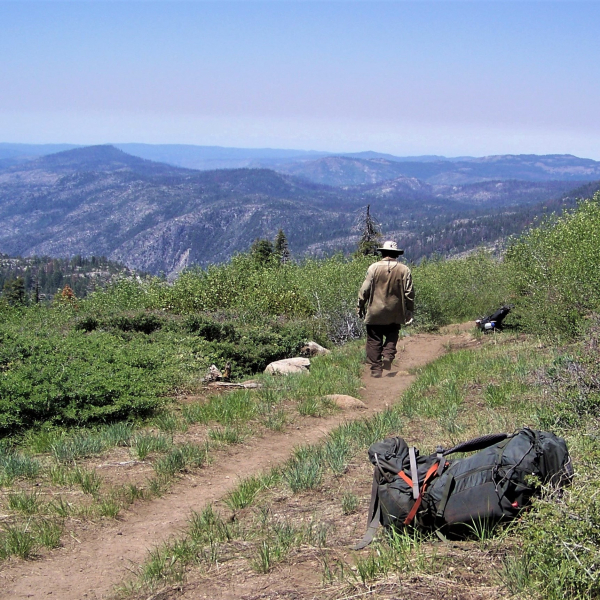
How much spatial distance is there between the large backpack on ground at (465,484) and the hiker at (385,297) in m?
5.81

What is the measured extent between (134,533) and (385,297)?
6073 mm

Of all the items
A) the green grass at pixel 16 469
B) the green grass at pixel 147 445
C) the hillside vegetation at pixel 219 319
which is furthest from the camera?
the hillside vegetation at pixel 219 319

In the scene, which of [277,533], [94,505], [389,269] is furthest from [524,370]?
[94,505]

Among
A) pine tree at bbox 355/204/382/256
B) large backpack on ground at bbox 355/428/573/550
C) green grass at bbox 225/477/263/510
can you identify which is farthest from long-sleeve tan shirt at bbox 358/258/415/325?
pine tree at bbox 355/204/382/256

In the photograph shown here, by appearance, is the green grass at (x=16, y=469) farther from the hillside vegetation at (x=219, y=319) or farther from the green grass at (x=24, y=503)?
the hillside vegetation at (x=219, y=319)

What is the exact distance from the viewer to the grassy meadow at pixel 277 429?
3.04m

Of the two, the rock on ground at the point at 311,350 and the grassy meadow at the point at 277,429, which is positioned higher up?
the grassy meadow at the point at 277,429

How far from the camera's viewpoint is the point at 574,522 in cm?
269

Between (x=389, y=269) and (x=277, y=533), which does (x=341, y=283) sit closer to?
(x=389, y=269)

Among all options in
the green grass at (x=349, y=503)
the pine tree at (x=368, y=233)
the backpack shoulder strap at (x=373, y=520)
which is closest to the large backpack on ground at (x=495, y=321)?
the green grass at (x=349, y=503)

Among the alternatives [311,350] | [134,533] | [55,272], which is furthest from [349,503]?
[55,272]

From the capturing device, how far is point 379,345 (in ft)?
31.6

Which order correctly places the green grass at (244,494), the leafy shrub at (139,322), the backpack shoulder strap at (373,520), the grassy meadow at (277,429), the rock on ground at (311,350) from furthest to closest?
the rock on ground at (311,350), the leafy shrub at (139,322), the green grass at (244,494), the backpack shoulder strap at (373,520), the grassy meadow at (277,429)

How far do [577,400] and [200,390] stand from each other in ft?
17.7
